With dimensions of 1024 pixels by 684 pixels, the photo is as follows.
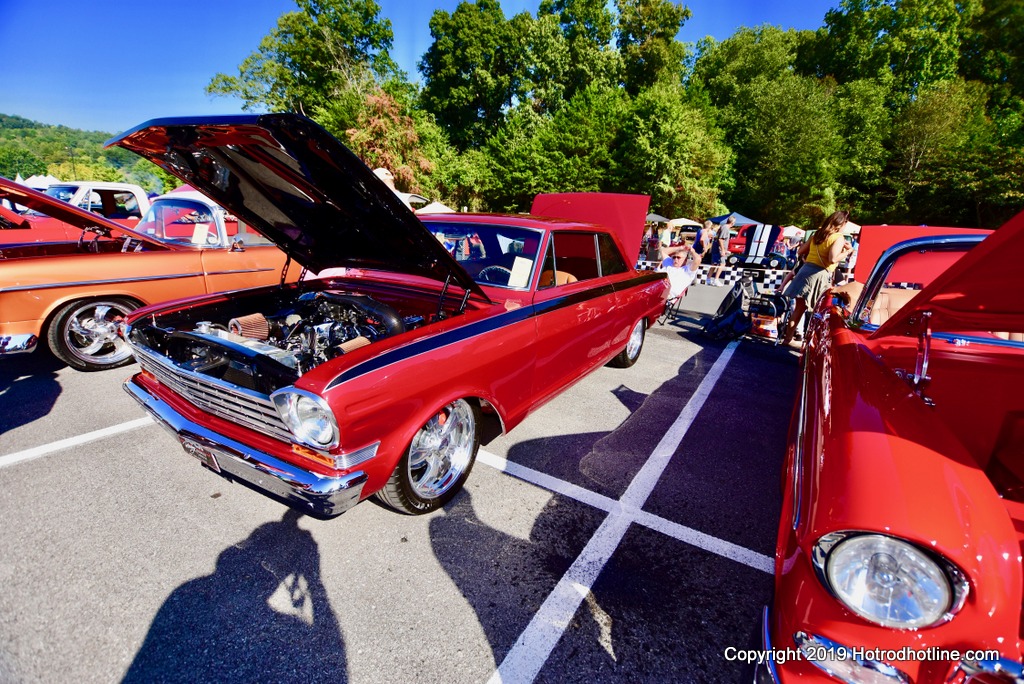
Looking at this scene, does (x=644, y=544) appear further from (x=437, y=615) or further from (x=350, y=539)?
(x=350, y=539)

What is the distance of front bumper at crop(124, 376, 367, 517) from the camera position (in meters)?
1.82

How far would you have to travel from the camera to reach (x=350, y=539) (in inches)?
90.0

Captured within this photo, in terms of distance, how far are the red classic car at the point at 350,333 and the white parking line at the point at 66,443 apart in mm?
842

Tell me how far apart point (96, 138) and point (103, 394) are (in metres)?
226

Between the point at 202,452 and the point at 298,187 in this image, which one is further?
the point at 298,187

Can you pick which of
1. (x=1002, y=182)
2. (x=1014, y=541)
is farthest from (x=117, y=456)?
(x=1002, y=182)

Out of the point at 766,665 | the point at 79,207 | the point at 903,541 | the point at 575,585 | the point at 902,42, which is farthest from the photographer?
the point at 902,42

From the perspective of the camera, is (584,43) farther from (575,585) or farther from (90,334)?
(575,585)

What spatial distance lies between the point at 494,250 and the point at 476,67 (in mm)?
29644

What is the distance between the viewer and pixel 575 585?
81.0 inches

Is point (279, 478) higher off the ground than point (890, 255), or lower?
lower

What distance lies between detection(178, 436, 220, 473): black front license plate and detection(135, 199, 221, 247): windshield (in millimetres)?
4012

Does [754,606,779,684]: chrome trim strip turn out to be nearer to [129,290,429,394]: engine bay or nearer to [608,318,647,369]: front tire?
[129,290,429,394]: engine bay

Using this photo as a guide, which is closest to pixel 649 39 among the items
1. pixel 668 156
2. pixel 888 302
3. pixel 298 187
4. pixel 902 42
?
pixel 668 156
